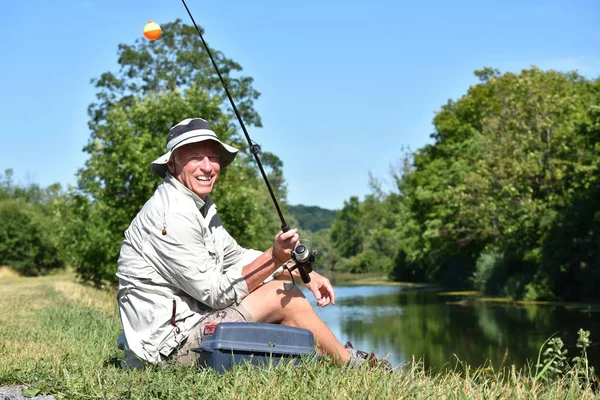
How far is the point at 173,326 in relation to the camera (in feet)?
14.2

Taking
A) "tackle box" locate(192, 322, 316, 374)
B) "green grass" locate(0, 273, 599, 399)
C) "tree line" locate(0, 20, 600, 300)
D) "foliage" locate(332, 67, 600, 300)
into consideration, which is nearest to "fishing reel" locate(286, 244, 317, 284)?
"tackle box" locate(192, 322, 316, 374)

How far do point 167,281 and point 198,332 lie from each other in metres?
0.31

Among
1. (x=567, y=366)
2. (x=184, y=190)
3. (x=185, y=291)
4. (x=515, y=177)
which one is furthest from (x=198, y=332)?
(x=515, y=177)

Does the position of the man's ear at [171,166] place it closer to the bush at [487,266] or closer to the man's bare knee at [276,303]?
the man's bare knee at [276,303]

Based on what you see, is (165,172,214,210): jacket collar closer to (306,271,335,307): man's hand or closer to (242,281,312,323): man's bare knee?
(242,281,312,323): man's bare knee

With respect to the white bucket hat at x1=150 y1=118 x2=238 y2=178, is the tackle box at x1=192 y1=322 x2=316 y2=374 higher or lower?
lower

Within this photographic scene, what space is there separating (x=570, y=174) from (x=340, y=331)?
10.5 m

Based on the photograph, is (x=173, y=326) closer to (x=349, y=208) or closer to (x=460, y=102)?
(x=460, y=102)

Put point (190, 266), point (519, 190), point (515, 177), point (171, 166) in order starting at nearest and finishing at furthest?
point (190, 266), point (171, 166), point (515, 177), point (519, 190)

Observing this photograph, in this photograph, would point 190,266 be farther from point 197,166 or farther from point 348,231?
point 348,231

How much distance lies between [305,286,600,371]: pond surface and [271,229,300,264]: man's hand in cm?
630

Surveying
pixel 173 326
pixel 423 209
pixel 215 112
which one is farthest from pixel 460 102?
pixel 173 326

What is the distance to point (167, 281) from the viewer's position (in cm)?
438

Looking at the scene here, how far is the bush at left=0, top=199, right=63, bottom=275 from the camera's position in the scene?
38.7 metres
